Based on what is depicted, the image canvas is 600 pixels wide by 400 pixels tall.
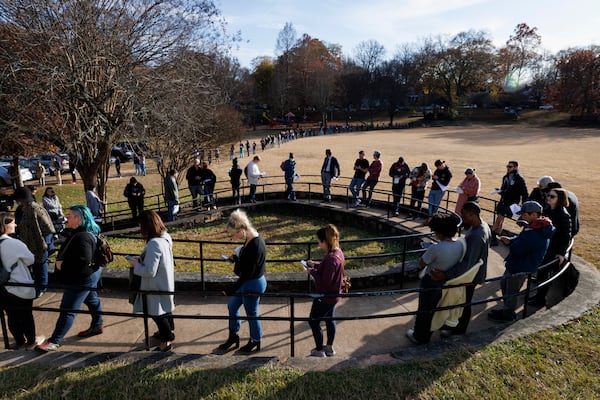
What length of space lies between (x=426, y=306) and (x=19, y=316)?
479cm

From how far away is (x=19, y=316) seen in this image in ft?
14.5

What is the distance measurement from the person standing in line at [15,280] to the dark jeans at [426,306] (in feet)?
14.6

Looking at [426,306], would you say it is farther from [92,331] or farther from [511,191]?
[511,191]

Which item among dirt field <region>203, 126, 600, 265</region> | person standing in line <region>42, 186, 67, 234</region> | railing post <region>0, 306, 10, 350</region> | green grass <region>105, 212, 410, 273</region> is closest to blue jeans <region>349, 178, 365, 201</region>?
green grass <region>105, 212, 410, 273</region>

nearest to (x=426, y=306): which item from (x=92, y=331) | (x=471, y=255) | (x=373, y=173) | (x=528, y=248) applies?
(x=471, y=255)

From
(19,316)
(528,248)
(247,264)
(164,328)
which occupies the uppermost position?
(247,264)

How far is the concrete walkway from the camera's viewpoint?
12.9ft

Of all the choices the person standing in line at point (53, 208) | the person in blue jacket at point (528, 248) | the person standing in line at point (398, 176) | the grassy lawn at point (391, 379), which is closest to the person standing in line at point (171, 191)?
the person standing in line at point (53, 208)

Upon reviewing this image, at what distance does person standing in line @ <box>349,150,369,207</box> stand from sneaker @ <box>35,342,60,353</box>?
925cm

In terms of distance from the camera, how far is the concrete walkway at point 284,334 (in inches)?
155

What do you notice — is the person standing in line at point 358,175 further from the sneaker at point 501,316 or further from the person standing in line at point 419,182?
the sneaker at point 501,316

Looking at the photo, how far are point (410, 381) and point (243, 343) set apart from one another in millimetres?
2172

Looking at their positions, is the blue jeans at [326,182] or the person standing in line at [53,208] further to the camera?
the blue jeans at [326,182]

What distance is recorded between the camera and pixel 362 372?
3674mm
